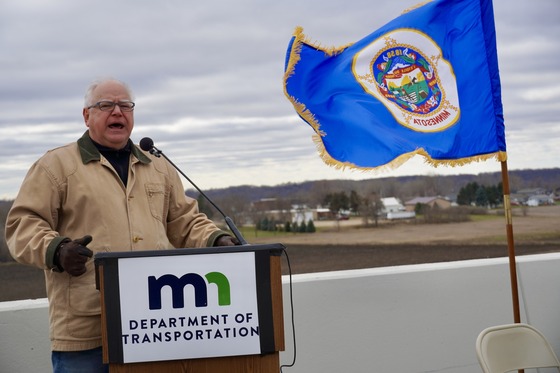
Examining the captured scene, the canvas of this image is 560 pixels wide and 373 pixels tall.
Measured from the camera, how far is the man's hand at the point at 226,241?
318cm

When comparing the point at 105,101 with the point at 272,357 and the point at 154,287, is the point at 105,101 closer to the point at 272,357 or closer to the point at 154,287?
the point at 154,287

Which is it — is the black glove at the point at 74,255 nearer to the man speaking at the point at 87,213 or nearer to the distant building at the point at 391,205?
the man speaking at the point at 87,213

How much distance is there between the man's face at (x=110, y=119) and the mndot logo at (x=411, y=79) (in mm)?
1796

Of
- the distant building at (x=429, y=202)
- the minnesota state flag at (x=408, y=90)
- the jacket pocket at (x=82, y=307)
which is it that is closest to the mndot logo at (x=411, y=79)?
the minnesota state flag at (x=408, y=90)

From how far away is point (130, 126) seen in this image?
322 cm

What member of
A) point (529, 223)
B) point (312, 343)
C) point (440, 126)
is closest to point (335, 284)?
point (312, 343)

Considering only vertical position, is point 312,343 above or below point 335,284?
below

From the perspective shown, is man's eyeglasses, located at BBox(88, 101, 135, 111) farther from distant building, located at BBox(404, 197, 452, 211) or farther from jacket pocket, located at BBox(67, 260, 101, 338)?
distant building, located at BBox(404, 197, 452, 211)

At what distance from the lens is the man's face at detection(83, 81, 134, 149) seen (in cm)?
315

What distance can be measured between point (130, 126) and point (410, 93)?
192cm

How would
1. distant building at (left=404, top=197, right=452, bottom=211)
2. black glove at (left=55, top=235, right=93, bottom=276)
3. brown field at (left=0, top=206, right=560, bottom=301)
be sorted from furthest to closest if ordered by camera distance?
distant building at (left=404, top=197, right=452, bottom=211)
brown field at (left=0, top=206, right=560, bottom=301)
black glove at (left=55, top=235, right=93, bottom=276)

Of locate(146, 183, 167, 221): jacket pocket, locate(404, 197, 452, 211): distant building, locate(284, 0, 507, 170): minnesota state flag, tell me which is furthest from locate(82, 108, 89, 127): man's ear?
locate(404, 197, 452, 211): distant building

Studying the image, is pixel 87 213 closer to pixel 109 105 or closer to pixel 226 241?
pixel 109 105

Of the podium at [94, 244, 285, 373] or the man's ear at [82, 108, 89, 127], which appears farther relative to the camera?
the man's ear at [82, 108, 89, 127]
